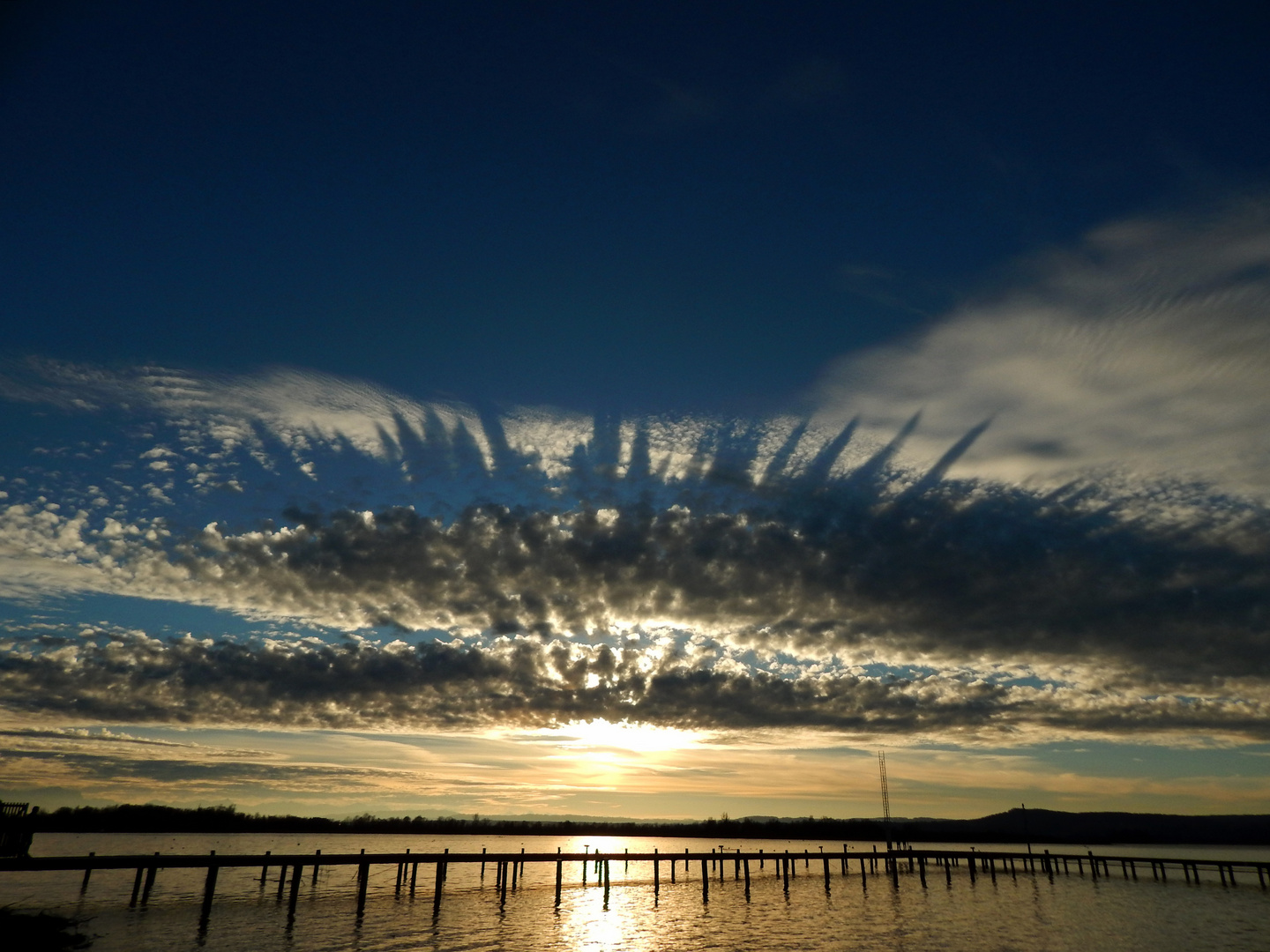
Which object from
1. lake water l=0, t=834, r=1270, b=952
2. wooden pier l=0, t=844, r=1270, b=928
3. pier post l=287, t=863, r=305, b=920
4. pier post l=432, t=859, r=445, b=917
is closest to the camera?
lake water l=0, t=834, r=1270, b=952

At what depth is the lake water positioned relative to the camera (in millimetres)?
41581

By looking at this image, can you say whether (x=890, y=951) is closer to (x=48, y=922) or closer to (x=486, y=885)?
(x=48, y=922)

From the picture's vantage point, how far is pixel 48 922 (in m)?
38.0

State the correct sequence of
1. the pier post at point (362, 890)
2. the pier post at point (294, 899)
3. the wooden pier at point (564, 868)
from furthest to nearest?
1. the pier post at point (362, 890)
2. the pier post at point (294, 899)
3. the wooden pier at point (564, 868)

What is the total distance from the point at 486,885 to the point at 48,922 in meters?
48.3

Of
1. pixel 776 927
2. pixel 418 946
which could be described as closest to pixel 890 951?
pixel 776 927

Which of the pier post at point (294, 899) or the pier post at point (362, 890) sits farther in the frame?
the pier post at point (362, 890)

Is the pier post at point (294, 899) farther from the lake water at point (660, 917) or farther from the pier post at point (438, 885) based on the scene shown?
the pier post at point (438, 885)

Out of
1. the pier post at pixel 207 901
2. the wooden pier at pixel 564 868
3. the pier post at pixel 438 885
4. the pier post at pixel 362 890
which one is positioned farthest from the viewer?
the pier post at pixel 438 885

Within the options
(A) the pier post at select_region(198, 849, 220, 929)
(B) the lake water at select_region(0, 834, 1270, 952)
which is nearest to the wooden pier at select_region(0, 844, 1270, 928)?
(A) the pier post at select_region(198, 849, 220, 929)

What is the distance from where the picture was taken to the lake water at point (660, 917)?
41581 mm

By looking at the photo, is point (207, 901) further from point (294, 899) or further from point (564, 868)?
point (564, 868)

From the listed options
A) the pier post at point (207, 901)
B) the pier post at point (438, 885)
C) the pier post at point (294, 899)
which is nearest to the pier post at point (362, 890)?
the pier post at point (294, 899)

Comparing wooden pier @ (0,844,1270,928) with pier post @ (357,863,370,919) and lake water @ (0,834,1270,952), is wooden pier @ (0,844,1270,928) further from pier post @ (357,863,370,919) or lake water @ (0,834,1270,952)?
lake water @ (0,834,1270,952)
